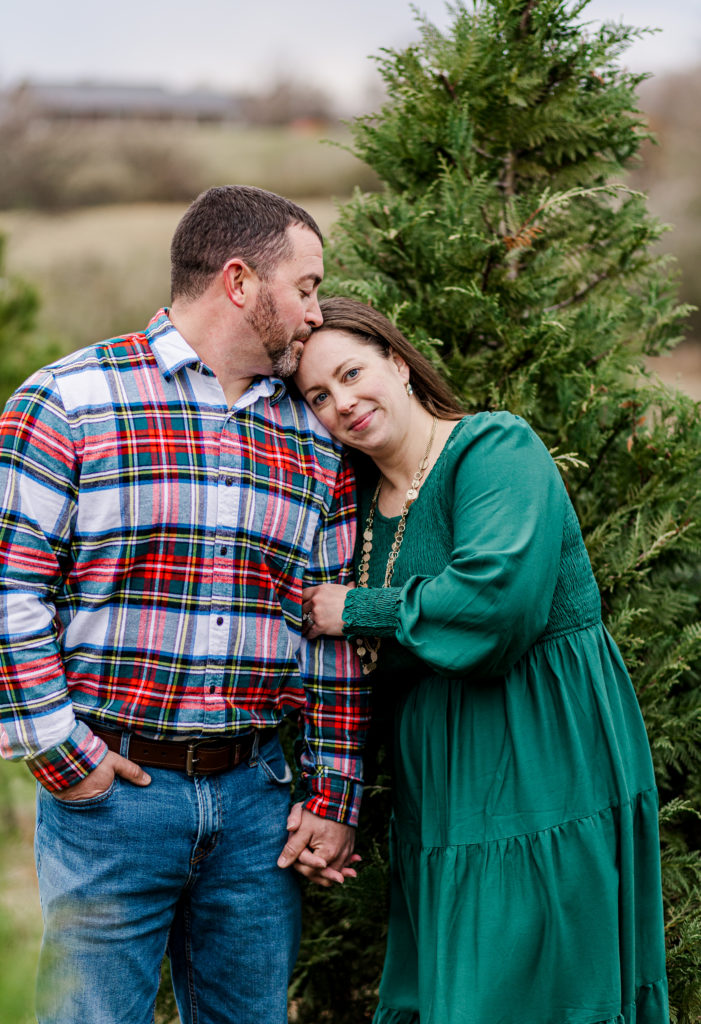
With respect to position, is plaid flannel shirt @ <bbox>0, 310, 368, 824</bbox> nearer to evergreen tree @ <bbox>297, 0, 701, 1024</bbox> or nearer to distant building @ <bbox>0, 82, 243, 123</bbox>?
evergreen tree @ <bbox>297, 0, 701, 1024</bbox>

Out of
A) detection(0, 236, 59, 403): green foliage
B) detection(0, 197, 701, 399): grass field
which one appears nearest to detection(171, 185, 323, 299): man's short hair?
detection(0, 236, 59, 403): green foliage

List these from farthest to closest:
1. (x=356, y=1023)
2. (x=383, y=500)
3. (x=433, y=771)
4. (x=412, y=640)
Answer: (x=356, y=1023), (x=383, y=500), (x=433, y=771), (x=412, y=640)

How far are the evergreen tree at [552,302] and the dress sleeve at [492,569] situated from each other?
17.0 inches

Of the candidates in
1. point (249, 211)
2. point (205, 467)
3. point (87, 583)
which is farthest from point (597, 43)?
point (87, 583)

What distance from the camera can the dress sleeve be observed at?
1.98m

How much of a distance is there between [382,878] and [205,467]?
4.54ft

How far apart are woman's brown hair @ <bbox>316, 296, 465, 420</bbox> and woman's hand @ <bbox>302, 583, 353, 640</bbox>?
0.56m

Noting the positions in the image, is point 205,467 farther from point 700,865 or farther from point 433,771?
point 700,865

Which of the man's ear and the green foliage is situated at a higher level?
the man's ear

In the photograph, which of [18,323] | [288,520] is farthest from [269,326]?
[18,323]

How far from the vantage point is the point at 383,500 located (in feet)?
8.15

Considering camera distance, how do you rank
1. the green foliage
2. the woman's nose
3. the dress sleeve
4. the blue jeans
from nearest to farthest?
the dress sleeve → the blue jeans → the woman's nose → the green foliage

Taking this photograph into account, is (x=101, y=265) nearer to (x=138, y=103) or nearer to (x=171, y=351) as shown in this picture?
(x=138, y=103)

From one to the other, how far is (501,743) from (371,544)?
0.65 m
